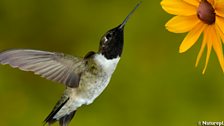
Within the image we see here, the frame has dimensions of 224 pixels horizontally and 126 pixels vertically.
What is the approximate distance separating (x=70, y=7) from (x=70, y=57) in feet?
1.97

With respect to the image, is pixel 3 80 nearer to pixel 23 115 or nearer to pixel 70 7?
pixel 23 115

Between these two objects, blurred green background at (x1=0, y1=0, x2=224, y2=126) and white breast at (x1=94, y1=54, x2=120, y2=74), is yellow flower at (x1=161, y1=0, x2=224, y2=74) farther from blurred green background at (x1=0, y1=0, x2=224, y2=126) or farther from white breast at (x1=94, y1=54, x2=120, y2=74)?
blurred green background at (x1=0, y1=0, x2=224, y2=126)

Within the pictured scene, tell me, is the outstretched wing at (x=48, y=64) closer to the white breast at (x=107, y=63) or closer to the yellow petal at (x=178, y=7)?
the white breast at (x=107, y=63)

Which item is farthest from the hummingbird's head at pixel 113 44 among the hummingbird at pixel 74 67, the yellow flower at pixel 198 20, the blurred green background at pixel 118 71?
the blurred green background at pixel 118 71

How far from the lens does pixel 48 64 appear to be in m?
0.89

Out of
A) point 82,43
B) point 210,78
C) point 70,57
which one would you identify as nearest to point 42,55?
point 70,57

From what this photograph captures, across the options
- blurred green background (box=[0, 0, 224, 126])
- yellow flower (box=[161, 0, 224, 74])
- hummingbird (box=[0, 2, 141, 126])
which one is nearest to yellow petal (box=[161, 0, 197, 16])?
yellow flower (box=[161, 0, 224, 74])

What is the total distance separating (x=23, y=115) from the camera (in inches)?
57.7

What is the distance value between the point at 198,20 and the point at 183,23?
0.08 feet

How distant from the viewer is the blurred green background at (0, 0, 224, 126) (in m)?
1.44

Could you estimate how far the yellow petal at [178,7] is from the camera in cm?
69

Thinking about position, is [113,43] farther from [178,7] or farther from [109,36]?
[178,7]

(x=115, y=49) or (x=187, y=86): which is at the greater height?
(x=115, y=49)

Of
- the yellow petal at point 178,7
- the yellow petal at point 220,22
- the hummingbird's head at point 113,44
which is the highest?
the hummingbird's head at point 113,44
